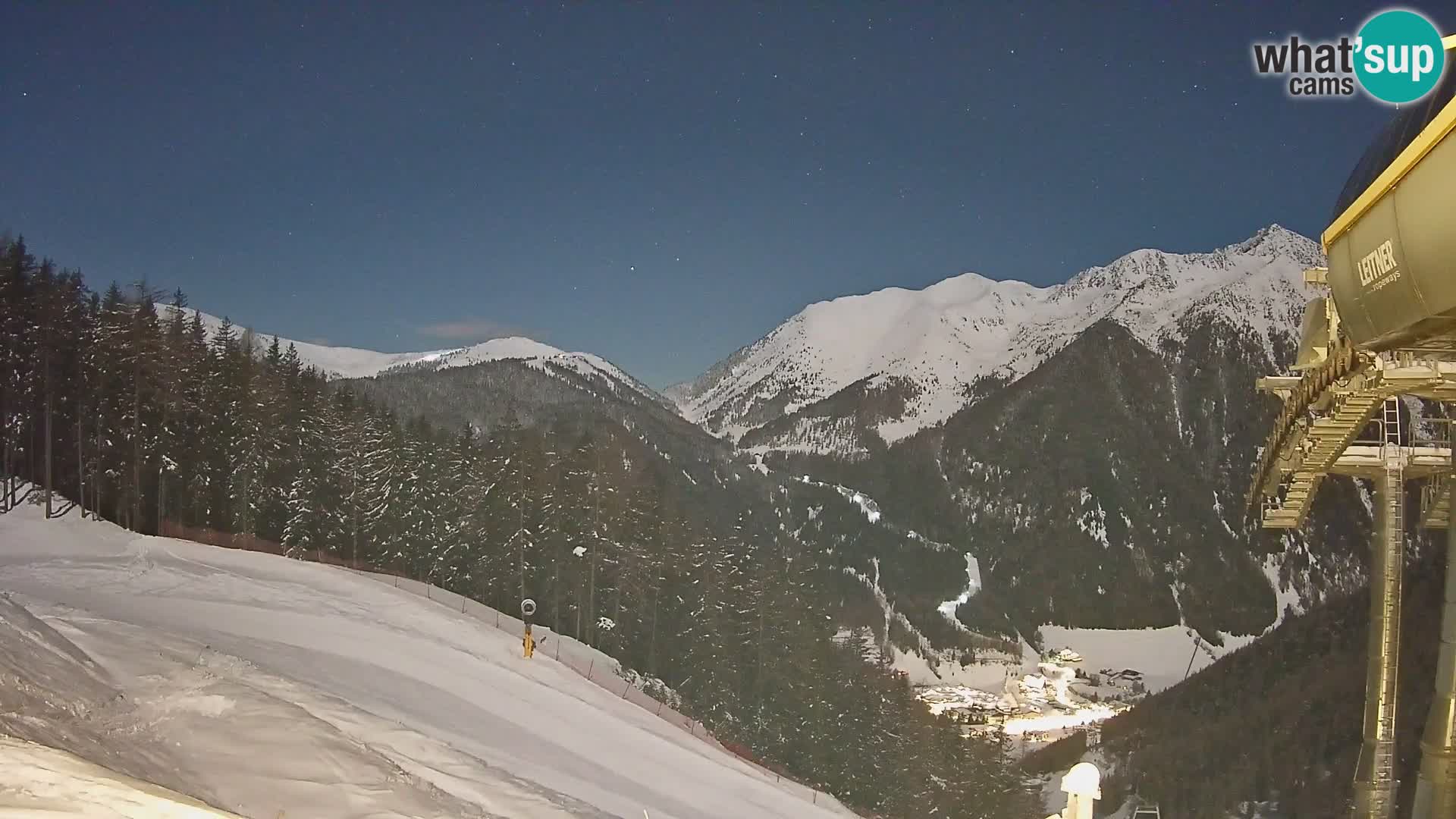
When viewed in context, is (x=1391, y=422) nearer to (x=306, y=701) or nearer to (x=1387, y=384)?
(x=1387, y=384)

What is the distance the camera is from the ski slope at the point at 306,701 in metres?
6.86

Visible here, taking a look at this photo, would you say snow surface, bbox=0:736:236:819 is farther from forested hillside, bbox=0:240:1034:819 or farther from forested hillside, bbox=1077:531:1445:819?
→ forested hillside, bbox=0:240:1034:819

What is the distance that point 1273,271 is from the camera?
198375 mm

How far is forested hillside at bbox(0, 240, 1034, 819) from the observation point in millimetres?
32375

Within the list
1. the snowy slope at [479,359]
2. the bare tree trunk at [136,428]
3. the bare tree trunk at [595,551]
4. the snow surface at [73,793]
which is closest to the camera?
the snow surface at [73,793]

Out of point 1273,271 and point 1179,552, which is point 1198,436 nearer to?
point 1179,552

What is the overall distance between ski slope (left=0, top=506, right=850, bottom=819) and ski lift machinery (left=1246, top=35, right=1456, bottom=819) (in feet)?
18.3

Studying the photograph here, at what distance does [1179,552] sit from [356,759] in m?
141

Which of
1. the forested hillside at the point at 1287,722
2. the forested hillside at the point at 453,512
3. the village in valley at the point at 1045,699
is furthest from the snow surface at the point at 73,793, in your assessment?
the village in valley at the point at 1045,699

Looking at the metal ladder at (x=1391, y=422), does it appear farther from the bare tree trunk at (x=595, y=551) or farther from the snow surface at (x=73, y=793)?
the bare tree trunk at (x=595, y=551)

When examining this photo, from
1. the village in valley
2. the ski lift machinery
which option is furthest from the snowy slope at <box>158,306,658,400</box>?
the ski lift machinery

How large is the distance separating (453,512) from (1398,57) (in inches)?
1595

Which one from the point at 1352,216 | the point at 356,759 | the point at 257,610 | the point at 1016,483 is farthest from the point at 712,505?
the point at 1016,483

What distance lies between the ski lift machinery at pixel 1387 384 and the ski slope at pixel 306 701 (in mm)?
5592
